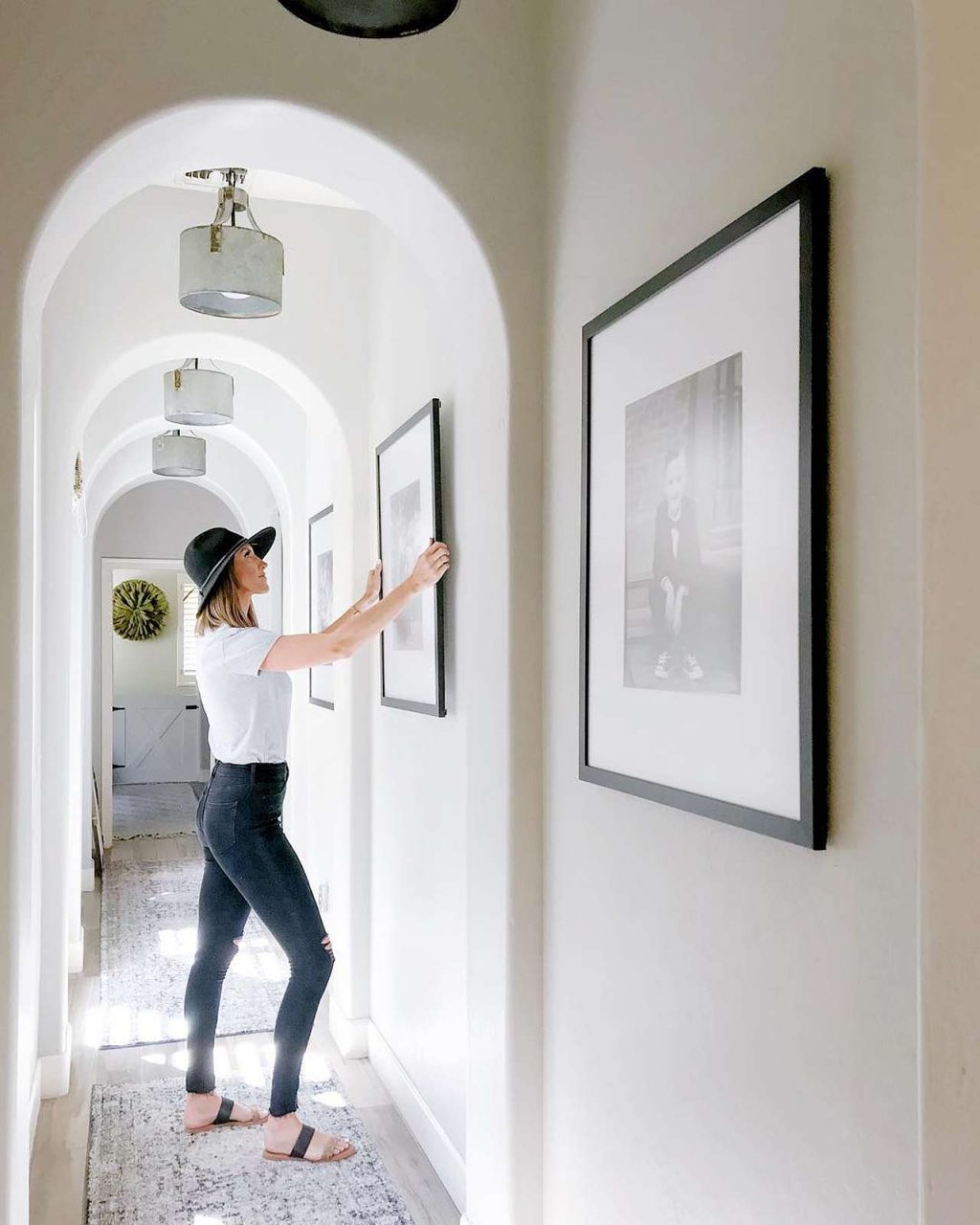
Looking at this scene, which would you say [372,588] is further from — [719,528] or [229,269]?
[719,528]

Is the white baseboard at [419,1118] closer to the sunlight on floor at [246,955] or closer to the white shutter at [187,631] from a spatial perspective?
the sunlight on floor at [246,955]

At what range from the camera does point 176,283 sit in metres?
3.48

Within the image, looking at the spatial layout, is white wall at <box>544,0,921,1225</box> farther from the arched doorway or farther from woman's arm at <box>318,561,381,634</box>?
woman's arm at <box>318,561,381,634</box>

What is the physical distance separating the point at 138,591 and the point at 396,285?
9.02 meters

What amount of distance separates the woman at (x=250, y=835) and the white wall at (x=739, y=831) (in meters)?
1.01

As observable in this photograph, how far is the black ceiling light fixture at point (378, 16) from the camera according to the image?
126cm

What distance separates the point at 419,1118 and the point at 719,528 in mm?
2120

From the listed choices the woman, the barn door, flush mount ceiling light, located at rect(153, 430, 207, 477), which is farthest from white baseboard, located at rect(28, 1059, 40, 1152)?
the barn door

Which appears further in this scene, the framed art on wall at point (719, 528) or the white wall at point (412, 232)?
the white wall at point (412, 232)

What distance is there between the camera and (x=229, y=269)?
2754 millimetres

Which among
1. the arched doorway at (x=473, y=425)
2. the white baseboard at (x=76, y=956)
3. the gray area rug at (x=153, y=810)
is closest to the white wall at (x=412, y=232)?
the arched doorway at (x=473, y=425)

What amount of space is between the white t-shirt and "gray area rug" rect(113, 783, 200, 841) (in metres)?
5.11

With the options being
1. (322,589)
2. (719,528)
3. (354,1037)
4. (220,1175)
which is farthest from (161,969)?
(719,528)

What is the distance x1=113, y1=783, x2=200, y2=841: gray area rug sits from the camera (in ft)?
27.2
